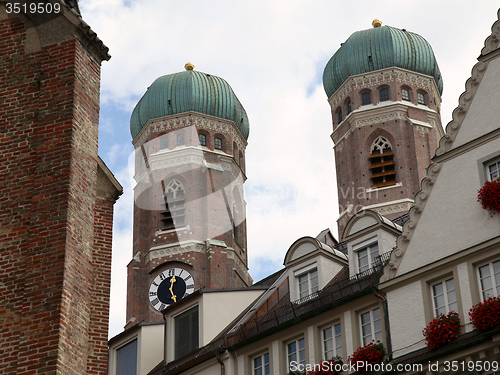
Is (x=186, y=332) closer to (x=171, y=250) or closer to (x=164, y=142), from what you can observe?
(x=171, y=250)

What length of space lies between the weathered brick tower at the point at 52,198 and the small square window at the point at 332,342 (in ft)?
20.7

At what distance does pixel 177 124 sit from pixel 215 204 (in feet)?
24.5

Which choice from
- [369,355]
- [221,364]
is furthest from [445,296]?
[221,364]

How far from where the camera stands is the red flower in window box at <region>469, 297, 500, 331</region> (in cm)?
1838

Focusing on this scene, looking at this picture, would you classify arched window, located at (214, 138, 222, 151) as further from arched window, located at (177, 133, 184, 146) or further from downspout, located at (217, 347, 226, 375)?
downspout, located at (217, 347, 226, 375)

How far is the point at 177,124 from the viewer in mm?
67000

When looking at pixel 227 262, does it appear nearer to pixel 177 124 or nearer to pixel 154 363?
pixel 177 124

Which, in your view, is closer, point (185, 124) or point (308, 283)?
point (308, 283)

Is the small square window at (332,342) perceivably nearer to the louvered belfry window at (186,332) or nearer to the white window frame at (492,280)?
the white window frame at (492,280)

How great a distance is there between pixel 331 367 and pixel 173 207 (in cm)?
4180

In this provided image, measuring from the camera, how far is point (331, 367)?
21.3m

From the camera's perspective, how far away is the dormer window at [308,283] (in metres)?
24.8

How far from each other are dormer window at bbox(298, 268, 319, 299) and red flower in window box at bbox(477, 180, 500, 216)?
5931mm

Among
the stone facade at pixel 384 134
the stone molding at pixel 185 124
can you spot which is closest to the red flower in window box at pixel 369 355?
the stone facade at pixel 384 134
